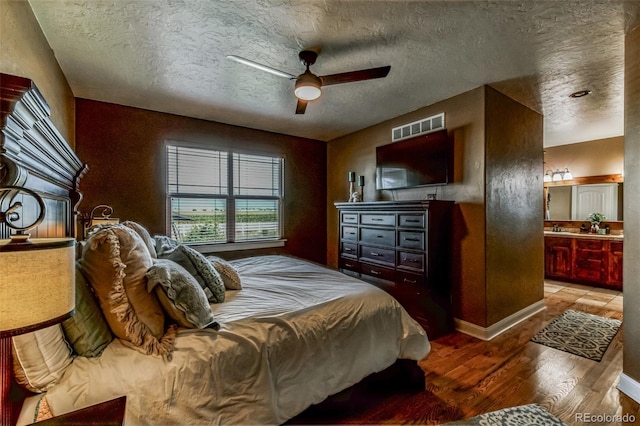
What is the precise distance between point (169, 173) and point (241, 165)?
0.99 m

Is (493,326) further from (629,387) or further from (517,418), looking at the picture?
(517,418)

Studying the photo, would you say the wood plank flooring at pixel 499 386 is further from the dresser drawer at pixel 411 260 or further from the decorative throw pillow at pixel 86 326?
the decorative throw pillow at pixel 86 326

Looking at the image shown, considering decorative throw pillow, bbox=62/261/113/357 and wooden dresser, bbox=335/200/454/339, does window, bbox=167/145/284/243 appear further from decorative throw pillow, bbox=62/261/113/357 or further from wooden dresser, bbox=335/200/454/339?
decorative throw pillow, bbox=62/261/113/357

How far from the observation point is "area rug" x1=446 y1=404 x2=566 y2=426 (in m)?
1.67

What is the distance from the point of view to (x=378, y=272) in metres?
3.57

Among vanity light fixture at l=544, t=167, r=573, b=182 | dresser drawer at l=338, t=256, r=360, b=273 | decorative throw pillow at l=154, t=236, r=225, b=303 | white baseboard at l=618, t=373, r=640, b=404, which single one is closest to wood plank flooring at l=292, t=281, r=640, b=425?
white baseboard at l=618, t=373, r=640, b=404

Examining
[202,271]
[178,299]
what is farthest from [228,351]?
[202,271]

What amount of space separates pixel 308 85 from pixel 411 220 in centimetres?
184

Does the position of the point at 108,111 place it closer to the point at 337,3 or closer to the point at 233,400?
the point at 337,3

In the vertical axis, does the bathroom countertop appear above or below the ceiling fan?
below

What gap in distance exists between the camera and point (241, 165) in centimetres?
427

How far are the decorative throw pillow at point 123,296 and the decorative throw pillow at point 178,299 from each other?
0.17 feet

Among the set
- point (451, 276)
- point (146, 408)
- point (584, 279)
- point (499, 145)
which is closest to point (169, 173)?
point (146, 408)

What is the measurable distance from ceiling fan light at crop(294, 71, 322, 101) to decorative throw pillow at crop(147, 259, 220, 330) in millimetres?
1562
